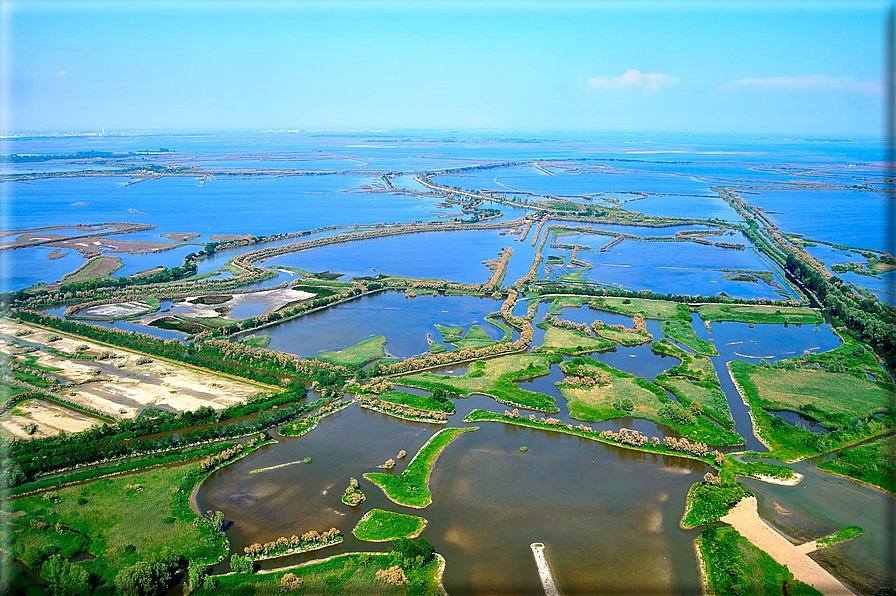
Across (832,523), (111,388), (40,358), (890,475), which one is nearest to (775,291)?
(890,475)

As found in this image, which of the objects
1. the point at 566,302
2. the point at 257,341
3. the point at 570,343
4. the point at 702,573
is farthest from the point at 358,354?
the point at 702,573

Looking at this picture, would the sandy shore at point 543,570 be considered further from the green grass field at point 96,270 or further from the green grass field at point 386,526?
the green grass field at point 96,270

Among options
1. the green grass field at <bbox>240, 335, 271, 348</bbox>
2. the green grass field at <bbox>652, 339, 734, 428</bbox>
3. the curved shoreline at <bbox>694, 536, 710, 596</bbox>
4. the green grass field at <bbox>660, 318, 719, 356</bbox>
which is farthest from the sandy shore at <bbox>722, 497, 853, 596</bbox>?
the green grass field at <bbox>240, 335, 271, 348</bbox>

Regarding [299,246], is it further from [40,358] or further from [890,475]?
[890,475]

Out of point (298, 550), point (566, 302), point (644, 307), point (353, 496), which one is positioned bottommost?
point (298, 550)

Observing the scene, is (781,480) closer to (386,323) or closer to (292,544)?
(292,544)

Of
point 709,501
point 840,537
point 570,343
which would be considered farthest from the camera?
point 570,343

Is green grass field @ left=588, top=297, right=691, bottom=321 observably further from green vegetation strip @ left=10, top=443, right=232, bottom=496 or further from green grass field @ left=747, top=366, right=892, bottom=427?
green vegetation strip @ left=10, top=443, right=232, bottom=496

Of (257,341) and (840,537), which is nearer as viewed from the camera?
(840,537)
